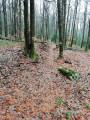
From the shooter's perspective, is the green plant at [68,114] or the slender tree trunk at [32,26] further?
the slender tree trunk at [32,26]

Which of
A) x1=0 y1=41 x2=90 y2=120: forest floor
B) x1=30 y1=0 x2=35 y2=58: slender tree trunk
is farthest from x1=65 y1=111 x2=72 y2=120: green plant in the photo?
x1=30 y1=0 x2=35 y2=58: slender tree trunk

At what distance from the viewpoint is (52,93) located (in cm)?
484

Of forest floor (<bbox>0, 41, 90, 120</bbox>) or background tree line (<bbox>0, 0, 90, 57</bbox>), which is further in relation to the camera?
background tree line (<bbox>0, 0, 90, 57</bbox>)

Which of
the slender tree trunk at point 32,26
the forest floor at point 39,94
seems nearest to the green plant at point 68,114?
the forest floor at point 39,94

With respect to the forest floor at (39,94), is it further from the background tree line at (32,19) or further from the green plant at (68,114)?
the background tree line at (32,19)

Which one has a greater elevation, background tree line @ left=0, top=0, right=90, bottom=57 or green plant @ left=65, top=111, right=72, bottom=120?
background tree line @ left=0, top=0, right=90, bottom=57

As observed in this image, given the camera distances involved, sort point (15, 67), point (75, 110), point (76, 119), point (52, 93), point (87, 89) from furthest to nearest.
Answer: point (15, 67), point (87, 89), point (52, 93), point (75, 110), point (76, 119)

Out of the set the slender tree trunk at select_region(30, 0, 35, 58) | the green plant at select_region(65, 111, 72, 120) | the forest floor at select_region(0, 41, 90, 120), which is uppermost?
the slender tree trunk at select_region(30, 0, 35, 58)

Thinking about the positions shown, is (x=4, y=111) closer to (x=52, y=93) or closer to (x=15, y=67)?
(x=52, y=93)

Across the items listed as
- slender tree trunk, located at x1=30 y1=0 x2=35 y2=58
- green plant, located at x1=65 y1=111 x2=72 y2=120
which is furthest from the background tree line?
green plant, located at x1=65 y1=111 x2=72 y2=120

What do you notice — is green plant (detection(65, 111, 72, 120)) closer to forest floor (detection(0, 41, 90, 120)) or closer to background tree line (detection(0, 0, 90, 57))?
forest floor (detection(0, 41, 90, 120))

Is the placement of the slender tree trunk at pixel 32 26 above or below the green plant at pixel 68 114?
above

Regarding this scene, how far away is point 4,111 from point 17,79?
86.0 inches

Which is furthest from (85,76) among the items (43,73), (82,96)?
(43,73)
